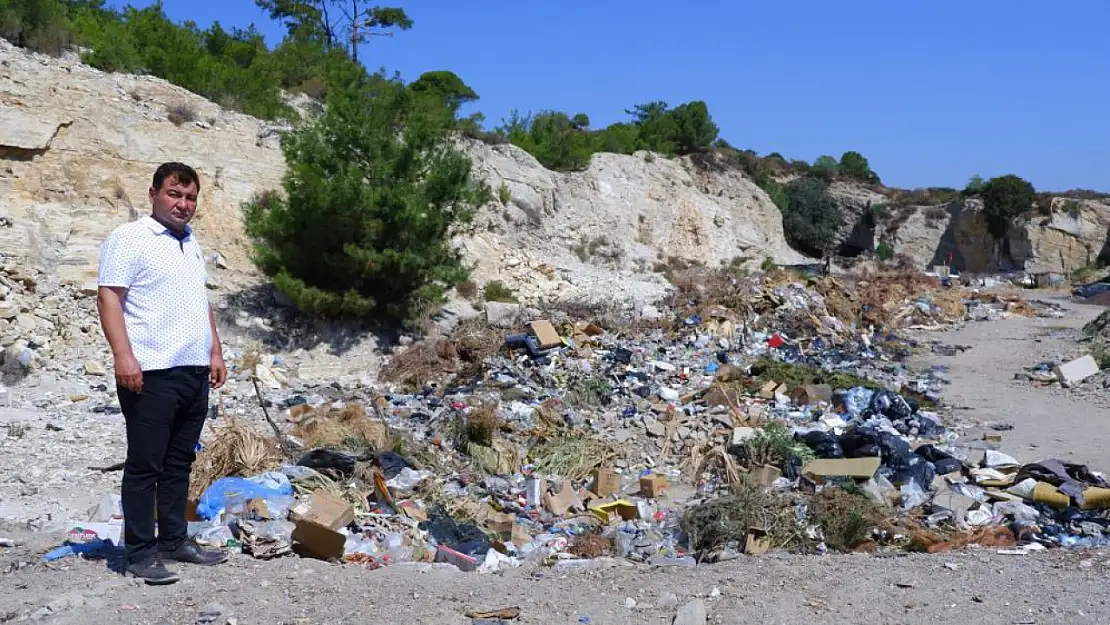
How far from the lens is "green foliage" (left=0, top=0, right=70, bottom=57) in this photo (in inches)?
509

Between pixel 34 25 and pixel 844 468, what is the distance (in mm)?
13247

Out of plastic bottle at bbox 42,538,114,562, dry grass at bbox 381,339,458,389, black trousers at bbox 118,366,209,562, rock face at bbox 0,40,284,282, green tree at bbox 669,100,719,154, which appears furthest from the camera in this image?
green tree at bbox 669,100,719,154

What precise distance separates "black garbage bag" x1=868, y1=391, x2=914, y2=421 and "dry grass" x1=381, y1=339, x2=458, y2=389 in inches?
173

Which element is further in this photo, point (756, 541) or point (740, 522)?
point (740, 522)

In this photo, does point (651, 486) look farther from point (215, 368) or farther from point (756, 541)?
point (215, 368)

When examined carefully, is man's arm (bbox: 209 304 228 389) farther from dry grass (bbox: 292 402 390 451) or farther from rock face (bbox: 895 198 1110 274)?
rock face (bbox: 895 198 1110 274)

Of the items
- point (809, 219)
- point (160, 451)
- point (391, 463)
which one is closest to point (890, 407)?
point (391, 463)

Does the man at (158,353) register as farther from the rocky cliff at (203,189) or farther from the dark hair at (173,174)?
the rocky cliff at (203,189)

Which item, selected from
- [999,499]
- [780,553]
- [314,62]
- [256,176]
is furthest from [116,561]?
[314,62]

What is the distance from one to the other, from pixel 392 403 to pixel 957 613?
19.1 ft

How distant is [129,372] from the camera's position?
10.7 feet

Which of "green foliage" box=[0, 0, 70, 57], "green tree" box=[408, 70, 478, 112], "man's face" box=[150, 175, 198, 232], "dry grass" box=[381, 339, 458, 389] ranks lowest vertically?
"dry grass" box=[381, 339, 458, 389]

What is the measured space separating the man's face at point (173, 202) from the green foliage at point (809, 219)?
30.9 meters

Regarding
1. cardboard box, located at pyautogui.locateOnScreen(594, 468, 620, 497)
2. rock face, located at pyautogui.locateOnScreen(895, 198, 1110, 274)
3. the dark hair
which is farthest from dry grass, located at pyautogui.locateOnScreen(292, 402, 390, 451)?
rock face, located at pyautogui.locateOnScreen(895, 198, 1110, 274)
